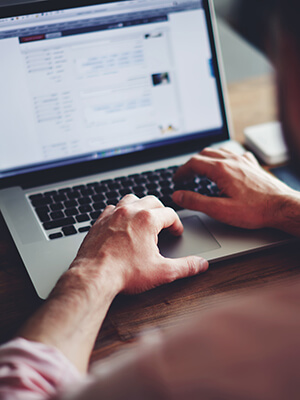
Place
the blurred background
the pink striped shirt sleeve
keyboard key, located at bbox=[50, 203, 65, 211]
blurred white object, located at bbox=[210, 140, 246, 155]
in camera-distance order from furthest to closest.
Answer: the blurred background
blurred white object, located at bbox=[210, 140, 246, 155]
keyboard key, located at bbox=[50, 203, 65, 211]
the pink striped shirt sleeve

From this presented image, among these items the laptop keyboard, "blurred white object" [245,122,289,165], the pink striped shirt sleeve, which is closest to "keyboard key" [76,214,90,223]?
the laptop keyboard

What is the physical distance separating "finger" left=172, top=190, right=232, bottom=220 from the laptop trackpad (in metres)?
0.03

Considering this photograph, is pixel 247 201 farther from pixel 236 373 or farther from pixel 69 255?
pixel 236 373

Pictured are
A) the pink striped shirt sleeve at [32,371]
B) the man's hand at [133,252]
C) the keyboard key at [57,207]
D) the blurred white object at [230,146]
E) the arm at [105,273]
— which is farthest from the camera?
the blurred white object at [230,146]

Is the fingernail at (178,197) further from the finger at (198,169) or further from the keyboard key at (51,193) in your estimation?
the keyboard key at (51,193)

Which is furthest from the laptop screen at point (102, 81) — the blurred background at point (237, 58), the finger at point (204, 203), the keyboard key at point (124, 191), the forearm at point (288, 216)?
the blurred background at point (237, 58)

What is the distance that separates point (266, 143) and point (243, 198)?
1.11 feet

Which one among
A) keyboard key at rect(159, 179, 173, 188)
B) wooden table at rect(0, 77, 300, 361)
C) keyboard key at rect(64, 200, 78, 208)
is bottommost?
wooden table at rect(0, 77, 300, 361)

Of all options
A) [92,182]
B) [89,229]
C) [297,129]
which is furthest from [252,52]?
[297,129]

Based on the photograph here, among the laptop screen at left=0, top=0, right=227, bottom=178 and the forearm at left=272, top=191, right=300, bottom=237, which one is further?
the laptop screen at left=0, top=0, right=227, bottom=178

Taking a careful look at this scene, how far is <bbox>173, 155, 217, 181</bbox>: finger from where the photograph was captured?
919 mm

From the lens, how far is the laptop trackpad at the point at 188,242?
802mm

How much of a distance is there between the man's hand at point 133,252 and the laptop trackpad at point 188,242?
0.14 feet

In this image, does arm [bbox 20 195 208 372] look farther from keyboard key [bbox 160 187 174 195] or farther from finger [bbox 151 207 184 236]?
keyboard key [bbox 160 187 174 195]
